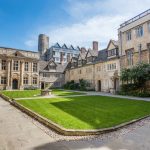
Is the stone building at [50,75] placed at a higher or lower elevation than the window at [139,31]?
lower

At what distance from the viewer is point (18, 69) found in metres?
43.8

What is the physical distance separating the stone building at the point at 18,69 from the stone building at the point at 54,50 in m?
22.5

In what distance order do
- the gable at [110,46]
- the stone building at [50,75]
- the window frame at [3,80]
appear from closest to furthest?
the gable at [110,46]
the window frame at [3,80]
the stone building at [50,75]

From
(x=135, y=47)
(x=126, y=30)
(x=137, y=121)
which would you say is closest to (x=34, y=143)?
(x=137, y=121)

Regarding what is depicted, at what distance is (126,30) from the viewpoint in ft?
99.8

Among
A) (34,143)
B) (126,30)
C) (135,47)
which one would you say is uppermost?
→ (126,30)

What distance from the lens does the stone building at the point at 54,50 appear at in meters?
69.7

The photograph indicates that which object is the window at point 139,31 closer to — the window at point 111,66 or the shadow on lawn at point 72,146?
the window at point 111,66

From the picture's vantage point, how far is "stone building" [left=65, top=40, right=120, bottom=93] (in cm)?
3275

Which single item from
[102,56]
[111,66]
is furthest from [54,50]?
[111,66]

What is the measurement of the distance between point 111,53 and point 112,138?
28.5 metres

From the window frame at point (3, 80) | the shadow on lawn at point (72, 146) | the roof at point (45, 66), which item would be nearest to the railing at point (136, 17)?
the shadow on lawn at point (72, 146)

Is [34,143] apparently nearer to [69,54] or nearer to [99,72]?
[99,72]

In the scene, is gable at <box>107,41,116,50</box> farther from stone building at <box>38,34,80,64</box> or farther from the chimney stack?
the chimney stack
